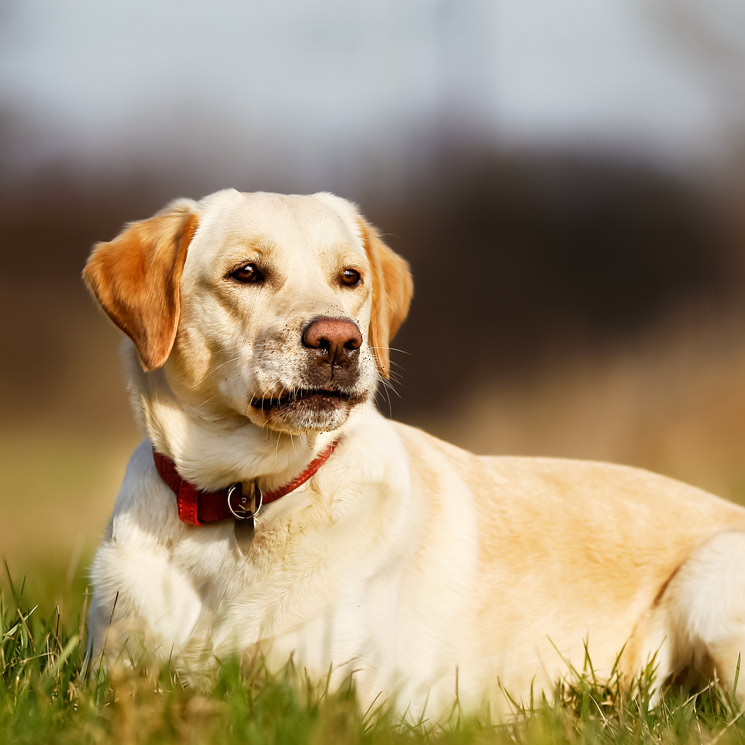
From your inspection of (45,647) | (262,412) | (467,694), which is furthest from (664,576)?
(45,647)

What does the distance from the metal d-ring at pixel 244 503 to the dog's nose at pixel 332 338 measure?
0.51m

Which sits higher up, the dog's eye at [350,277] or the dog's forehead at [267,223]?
the dog's forehead at [267,223]

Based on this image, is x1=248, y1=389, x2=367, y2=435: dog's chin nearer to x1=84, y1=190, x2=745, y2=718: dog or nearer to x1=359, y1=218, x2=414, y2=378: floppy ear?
x1=84, y1=190, x2=745, y2=718: dog

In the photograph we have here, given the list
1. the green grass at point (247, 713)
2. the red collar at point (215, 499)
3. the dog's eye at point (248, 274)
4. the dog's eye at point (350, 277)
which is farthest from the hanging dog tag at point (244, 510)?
the dog's eye at point (350, 277)

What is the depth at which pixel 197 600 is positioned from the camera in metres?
2.88

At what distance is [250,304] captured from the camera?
9.62 feet

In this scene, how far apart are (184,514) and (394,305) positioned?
43.7 inches

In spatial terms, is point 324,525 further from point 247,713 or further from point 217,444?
point 247,713

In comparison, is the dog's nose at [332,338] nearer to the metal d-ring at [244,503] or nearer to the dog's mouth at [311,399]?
the dog's mouth at [311,399]

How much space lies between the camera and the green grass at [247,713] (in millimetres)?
2146

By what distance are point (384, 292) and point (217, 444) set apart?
87cm

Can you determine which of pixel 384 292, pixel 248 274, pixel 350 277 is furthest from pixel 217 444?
pixel 384 292

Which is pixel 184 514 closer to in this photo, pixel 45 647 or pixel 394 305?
pixel 45 647

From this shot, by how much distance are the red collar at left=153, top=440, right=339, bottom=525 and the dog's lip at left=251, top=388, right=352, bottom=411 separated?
274 mm
